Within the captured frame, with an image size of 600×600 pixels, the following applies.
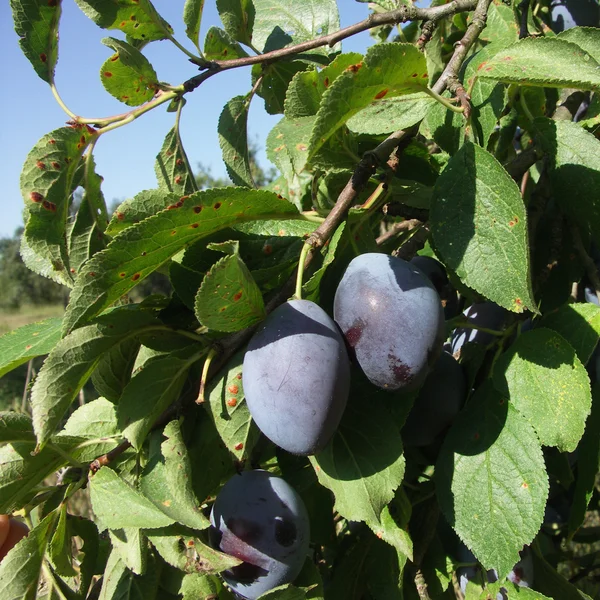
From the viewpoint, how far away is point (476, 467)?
27.3 inches

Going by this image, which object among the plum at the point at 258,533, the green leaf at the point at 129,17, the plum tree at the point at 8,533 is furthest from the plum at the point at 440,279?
the plum tree at the point at 8,533

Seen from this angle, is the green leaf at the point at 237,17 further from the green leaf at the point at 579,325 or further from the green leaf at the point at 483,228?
the green leaf at the point at 579,325

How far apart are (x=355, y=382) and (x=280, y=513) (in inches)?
6.7

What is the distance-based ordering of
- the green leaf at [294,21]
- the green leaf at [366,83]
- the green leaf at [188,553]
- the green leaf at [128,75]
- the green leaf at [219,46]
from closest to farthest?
the green leaf at [366,83], the green leaf at [188,553], the green leaf at [128,75], the green leaf at [219,46], the green leaf at [294,21]

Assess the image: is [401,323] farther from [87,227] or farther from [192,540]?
[87,227]

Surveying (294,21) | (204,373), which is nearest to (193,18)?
(294,21)

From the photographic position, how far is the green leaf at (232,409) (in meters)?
0.62

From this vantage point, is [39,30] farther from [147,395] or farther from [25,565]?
[25,565]

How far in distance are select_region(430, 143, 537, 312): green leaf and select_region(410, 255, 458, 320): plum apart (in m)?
0.30

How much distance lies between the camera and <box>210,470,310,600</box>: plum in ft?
2.16

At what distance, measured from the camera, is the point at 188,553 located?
2.06ft

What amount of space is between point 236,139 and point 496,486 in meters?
0.59

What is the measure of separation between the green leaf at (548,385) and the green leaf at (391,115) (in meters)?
0.30

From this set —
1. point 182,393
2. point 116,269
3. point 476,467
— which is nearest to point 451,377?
point 476,467
